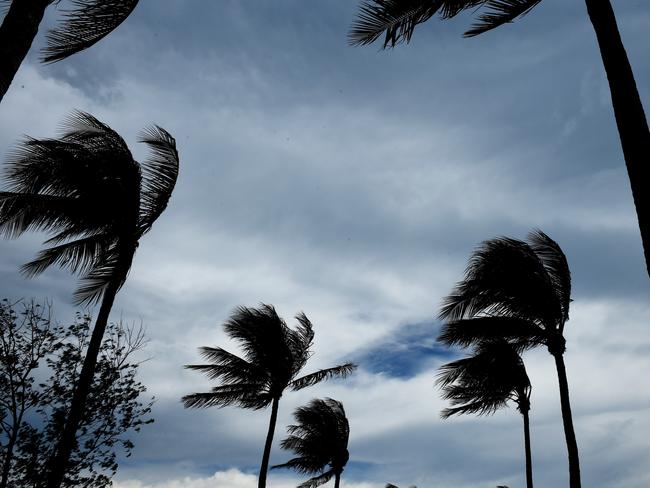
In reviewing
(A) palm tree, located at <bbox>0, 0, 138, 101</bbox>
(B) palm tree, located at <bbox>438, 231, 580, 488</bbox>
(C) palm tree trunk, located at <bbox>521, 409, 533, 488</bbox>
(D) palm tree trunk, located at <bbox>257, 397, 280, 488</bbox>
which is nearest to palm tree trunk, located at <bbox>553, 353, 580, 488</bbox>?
(B) palm tree, located at <bbox>438, 231, 580, 488</bbox>

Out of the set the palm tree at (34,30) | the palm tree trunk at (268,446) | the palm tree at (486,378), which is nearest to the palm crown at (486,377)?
the palm tree at (486,378)

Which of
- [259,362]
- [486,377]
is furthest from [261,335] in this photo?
[486,377]

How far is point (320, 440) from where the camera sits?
1085 inches

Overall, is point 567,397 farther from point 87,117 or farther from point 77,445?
point 77,445

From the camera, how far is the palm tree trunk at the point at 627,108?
4582 millimetres

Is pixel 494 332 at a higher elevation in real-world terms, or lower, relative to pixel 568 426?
higher

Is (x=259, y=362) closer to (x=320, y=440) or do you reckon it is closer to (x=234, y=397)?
(x=234, y=397)

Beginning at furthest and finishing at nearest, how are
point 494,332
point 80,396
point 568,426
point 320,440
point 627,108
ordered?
1. point 320,440
2. point 494,332
3. point 568,426
4. point 80,396
5. point 627,108

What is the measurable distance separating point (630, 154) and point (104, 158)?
827 cm

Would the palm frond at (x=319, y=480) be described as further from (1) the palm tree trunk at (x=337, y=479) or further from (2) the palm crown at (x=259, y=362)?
(2) the palm crown at (x=259, y=362)

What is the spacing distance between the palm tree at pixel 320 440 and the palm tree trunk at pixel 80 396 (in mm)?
19318

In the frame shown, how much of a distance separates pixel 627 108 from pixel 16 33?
5.47m

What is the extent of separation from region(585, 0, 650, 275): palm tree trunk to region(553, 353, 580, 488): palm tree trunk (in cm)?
924

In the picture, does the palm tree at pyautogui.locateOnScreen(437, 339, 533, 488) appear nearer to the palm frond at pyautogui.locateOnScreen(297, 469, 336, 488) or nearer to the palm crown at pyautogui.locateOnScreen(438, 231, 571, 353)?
the palm crown at pyautogui.locateOnScreen(438, 231, 571, 353)
